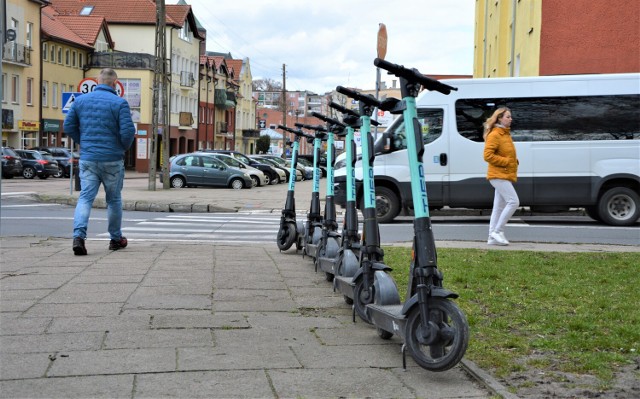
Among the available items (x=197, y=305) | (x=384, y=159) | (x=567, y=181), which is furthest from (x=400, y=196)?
(x=197, y=305)

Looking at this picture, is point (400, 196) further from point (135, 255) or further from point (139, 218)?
point (135, 255)

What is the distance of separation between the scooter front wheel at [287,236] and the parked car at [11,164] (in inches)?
1483

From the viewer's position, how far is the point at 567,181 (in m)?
16.8

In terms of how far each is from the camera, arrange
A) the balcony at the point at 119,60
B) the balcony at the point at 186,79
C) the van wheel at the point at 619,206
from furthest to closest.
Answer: the balcony at the point at 186,79 → the balcony at the point at 119,60 → the van wheel at the point at 619,206

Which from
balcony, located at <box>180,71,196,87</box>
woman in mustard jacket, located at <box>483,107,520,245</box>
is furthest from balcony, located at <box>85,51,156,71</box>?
woman in mustard jacket, located at <box>483,107,520,245</box>

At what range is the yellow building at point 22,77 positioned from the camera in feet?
189

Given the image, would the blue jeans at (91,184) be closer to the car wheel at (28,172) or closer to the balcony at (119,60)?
the car wheel at (28,172)

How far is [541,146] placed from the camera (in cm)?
1697

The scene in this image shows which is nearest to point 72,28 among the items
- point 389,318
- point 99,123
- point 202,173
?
point 202,173

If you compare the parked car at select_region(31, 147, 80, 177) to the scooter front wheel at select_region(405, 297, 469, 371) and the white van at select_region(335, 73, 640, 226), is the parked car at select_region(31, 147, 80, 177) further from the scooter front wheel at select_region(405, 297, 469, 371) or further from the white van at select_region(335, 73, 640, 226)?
the scooter front wheel at select_region(405, 297, 469, 371)

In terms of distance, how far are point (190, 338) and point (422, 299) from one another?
1598mm

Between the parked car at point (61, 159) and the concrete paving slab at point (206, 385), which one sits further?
the parked car at point (61, 159)

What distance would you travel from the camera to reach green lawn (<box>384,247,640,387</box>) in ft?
17.2

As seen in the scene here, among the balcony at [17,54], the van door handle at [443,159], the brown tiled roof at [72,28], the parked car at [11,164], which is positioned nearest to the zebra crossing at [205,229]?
the van door handle at [443,159]
